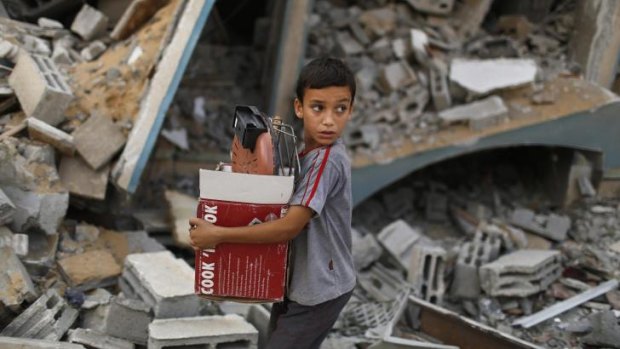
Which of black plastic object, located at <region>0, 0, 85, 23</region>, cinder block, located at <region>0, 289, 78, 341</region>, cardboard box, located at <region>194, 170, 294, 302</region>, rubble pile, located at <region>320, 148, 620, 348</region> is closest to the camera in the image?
cardboard box, located at <region>194, 170, 294, 302</region>

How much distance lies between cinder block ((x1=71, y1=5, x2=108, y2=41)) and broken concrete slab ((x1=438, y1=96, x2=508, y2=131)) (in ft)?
11.1

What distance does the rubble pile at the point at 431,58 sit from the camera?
6.29 metres

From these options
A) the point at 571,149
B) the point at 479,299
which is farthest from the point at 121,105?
the point at 571,149

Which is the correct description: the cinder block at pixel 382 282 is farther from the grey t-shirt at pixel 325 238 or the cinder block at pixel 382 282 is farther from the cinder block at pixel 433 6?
the cinder block at pixel 433 6

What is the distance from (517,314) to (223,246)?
293cm

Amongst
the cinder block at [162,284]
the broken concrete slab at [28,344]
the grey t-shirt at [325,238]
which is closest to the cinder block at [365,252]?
the cinder block at [162,284]

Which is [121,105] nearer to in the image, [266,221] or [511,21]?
[266,221]

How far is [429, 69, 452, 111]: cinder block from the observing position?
634cm

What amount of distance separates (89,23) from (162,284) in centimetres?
266

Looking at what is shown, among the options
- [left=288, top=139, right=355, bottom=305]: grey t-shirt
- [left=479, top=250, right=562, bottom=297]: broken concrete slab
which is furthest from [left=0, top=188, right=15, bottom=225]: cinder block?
[left=479, top=250, right=562, bottom=297]: broken concrete slab

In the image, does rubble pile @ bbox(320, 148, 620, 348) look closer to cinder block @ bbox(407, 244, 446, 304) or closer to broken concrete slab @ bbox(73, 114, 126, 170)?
cinder block @ bbox(407, 244, 446, 304)

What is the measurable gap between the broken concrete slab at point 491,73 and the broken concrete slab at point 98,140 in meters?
3.62

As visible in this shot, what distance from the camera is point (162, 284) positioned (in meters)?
3.54

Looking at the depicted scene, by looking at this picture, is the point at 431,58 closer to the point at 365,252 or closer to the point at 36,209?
the point at 365,252
